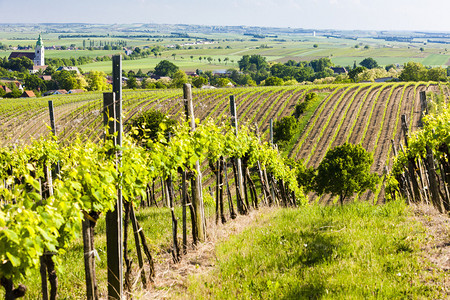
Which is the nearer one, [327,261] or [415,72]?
[327,261]

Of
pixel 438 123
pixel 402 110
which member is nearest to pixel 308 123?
pixel 402 110

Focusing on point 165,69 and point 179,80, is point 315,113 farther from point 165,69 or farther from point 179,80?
point 165,69

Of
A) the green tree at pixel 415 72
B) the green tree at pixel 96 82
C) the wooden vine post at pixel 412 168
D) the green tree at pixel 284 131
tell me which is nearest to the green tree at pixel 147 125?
the wooden vine post at pixel 412 168

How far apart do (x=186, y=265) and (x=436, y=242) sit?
4.45 m

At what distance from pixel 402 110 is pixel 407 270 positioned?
52.6m

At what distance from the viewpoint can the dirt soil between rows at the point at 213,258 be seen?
21.4 feet

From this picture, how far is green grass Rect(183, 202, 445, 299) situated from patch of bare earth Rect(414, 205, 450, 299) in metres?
0.15

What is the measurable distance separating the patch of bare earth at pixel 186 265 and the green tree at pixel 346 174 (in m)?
23.8

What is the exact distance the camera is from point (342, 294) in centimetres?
587

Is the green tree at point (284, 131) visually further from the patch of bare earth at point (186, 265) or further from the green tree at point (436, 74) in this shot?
the green tree at point (436, 74)

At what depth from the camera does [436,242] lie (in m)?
7.36

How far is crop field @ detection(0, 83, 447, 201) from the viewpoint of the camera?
4456 centimetres

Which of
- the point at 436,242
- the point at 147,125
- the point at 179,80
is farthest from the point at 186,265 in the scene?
the point at 179,80

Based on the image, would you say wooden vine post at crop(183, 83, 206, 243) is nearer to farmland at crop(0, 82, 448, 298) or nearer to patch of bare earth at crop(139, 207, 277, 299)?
patch of bare earth at crop(139, 207, 277, 299)
